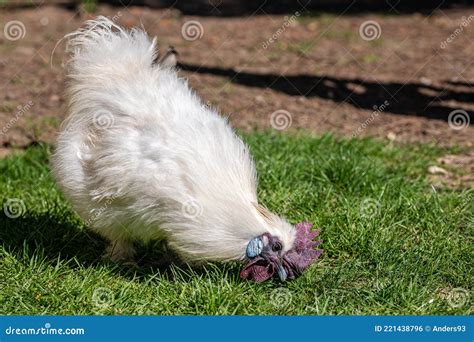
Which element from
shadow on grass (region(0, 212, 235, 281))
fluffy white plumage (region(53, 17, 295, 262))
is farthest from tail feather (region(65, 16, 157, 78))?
shadow on grass (region(0, 212, 235, 281))

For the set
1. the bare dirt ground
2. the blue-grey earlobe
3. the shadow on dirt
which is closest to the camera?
the blue-grey earlobe

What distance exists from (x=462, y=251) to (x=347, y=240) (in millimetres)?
720

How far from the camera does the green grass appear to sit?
454 cm

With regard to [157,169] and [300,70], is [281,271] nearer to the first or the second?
[157,169]

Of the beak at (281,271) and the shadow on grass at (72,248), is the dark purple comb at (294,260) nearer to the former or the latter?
the beak at (281,271)

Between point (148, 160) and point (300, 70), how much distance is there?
4846 mm

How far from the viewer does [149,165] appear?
4.43 meters

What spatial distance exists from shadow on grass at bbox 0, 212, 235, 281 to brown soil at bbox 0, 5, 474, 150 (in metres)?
1.74

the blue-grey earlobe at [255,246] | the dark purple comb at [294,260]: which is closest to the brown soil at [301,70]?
the dark purple comb at [294,260]

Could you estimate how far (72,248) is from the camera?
5.40m

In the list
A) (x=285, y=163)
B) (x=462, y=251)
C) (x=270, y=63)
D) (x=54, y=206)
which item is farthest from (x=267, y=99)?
(x=462, y=251)

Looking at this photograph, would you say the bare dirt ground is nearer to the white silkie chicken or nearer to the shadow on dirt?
the shadow on dirt

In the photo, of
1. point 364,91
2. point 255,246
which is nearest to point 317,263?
point 255,246

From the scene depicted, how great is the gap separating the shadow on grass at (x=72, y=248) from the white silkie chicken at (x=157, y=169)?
0.21m
